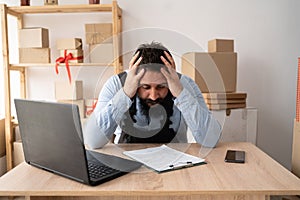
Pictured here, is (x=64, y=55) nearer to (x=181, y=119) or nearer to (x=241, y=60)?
(x=181, y=119)

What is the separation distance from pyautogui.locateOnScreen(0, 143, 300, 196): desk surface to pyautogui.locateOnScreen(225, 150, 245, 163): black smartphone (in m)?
0.03

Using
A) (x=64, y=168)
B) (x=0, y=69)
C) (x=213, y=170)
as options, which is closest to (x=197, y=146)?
(x=213, y=170)

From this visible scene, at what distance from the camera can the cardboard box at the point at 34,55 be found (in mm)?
2117

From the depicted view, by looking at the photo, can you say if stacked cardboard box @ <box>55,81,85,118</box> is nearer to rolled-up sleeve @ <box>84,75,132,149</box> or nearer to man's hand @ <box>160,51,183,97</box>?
rolled-up sleeve @ <box>84,75,132,149</box>

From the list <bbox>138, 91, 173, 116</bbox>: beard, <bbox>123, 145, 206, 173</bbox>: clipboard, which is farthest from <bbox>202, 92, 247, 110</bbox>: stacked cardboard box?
<bbox>123, 145, 206, 173</bbox>: clipboard

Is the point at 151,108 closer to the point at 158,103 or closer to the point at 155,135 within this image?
the point at 158,103

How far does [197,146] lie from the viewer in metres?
1.30

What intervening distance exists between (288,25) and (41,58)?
193 centimetres

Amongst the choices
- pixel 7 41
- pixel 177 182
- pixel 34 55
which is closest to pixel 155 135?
pixel 177 182

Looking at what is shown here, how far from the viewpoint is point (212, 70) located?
77.0 inches

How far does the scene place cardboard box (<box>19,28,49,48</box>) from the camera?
209 cm

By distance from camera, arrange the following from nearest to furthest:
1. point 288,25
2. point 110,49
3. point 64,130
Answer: point 64,130 → point 110,49 → point 288,25

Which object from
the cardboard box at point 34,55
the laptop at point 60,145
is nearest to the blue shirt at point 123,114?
the laptop at point 60,145

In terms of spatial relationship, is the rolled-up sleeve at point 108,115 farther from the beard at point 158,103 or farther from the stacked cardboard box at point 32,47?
the stacked cardboard box at point 32,47
